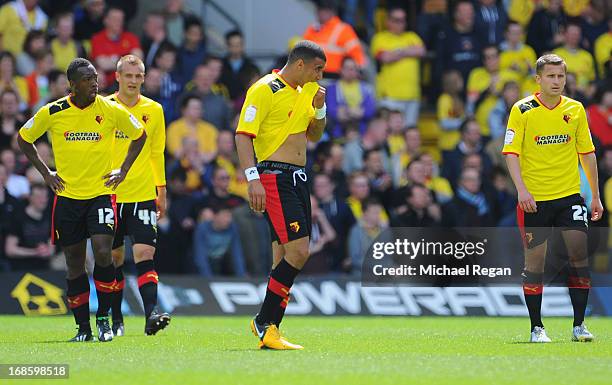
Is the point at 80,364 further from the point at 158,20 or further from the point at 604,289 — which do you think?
the point at 158,20

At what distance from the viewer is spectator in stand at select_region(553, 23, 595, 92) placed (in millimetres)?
22453

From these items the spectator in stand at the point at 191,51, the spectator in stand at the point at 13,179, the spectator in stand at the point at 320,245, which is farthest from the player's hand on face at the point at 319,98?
the spectator in stand at the point at 191,51

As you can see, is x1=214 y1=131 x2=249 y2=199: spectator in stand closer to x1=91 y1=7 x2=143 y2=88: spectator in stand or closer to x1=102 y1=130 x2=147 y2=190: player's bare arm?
x1=91 y1=7 x2=143 y2=88: spectator in stand

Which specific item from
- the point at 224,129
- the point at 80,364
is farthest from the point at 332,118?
the point at 80,364

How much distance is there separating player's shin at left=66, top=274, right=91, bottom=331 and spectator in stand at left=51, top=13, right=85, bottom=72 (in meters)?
8.78

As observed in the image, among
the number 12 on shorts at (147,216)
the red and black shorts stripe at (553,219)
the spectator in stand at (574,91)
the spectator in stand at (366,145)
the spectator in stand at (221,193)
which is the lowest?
the spectator in stand at (221,193)

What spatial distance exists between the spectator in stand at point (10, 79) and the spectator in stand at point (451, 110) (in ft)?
22.5

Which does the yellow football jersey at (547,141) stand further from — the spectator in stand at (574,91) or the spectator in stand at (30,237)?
the spectator in stand at (574,91)

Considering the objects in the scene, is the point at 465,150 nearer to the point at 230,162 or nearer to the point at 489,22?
the point at 489,22

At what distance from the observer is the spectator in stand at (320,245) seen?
19.5 metres

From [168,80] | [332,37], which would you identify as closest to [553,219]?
[332,37]

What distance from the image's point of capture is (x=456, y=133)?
22.4m

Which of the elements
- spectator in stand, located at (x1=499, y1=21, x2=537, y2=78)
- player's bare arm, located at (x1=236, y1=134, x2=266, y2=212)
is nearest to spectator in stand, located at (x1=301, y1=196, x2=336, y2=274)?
spectator in stand, located at (x1=499, y1=21, x2=537, y2=78)

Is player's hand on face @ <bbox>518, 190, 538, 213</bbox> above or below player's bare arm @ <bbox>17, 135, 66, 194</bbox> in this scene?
below
